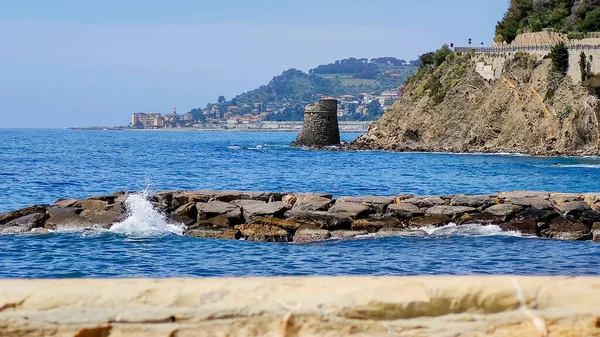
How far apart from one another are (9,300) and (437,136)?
83.7m

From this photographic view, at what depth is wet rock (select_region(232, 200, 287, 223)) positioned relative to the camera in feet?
55.6

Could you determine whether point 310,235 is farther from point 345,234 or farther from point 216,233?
point 216,233

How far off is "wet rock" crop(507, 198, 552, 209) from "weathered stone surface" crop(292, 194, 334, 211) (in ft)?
12.3

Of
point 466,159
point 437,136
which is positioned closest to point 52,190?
point 466,159

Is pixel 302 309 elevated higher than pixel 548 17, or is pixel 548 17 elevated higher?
pixel 548 17

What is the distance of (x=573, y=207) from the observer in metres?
→ 17.6

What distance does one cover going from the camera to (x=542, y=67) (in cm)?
7800

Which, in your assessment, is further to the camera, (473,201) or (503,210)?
(473,201)

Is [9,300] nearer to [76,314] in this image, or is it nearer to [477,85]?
[76,314]

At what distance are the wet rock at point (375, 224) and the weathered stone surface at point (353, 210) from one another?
0.20 metres

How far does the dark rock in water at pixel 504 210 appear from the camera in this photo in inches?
699

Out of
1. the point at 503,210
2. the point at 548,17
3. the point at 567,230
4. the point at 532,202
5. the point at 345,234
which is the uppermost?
the point at 548,17

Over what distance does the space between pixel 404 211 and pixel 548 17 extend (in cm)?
7532

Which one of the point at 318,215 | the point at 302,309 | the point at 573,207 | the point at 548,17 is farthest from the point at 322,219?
the point at 548,17
